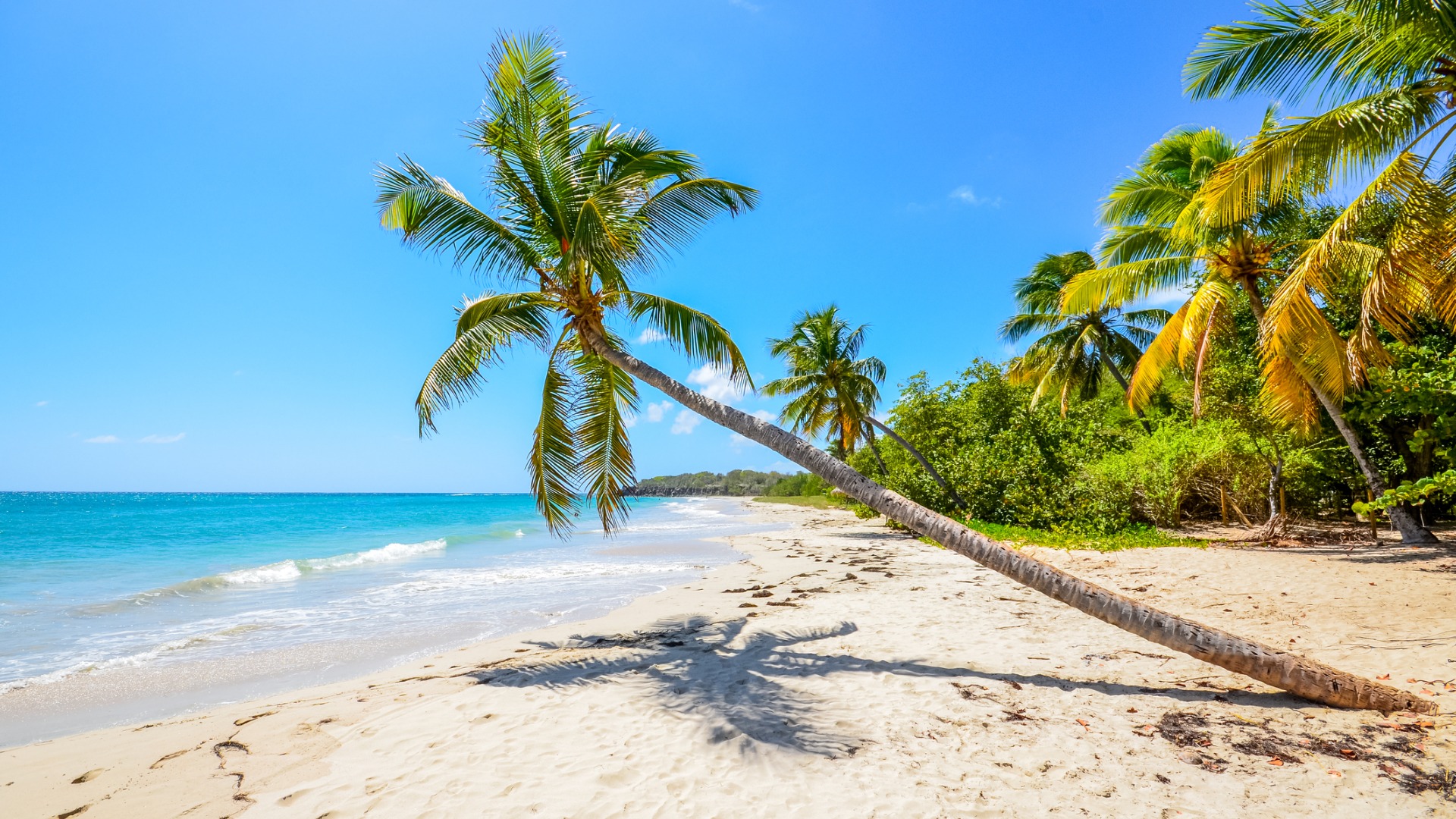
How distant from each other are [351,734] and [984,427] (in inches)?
723

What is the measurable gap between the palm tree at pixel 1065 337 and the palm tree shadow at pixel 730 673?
54.7ft

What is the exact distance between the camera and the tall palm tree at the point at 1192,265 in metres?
8.59

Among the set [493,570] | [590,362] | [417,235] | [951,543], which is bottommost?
[493,570]

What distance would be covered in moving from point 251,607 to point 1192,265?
17479 mm

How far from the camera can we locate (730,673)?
529 cm

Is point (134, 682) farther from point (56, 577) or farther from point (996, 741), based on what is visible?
point (56, 577)

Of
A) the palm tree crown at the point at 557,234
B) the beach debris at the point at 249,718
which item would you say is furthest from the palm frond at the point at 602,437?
the beach debris at the point at 249,718

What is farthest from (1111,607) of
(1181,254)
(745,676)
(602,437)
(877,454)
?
(877,454)

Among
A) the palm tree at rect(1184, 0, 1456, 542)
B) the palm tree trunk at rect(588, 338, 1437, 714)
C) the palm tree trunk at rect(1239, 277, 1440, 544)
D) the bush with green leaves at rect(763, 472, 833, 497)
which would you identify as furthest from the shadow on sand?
the bush with green leaves at rect(763, 472, 833, 497)

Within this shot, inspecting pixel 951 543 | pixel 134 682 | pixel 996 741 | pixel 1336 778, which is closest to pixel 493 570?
pixel 134 682

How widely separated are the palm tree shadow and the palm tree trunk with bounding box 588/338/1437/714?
1017 millimetres

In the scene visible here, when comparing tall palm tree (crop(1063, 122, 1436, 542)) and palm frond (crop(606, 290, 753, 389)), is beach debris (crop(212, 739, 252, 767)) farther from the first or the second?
tall palm tree (crop(1063, 122, 1436, 542))

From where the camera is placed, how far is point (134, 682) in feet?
19.7

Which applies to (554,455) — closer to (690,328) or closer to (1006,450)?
(690,328)
